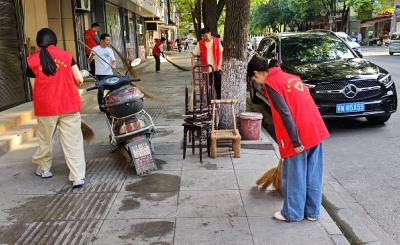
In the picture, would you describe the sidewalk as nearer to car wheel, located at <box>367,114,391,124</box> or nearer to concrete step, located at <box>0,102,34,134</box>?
concrete step, located at <box>0,102,34,134</box>

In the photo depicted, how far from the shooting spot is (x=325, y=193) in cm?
477

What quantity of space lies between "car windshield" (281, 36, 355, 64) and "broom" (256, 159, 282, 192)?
A: 407cm

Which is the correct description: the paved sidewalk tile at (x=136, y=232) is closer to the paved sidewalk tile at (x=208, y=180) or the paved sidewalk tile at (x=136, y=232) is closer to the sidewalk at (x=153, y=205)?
the sidewalk at (x=153, y=205)

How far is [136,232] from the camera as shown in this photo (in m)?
3.70

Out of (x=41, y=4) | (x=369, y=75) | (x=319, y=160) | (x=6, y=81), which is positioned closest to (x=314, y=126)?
(x=319, y=160)

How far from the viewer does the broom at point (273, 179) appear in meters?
4.50

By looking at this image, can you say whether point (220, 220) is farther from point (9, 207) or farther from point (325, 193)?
point (9, 207)

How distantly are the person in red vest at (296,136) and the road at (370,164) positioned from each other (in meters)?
0.82

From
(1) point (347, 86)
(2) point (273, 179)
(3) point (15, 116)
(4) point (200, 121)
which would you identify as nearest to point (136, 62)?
(4) point (200, 121)

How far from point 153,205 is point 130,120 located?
1.35 m

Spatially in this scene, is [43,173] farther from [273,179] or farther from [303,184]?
[303,184]

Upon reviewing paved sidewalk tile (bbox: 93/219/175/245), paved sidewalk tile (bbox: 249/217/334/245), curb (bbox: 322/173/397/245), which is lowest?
curb (bbox: 322/173/397/245)

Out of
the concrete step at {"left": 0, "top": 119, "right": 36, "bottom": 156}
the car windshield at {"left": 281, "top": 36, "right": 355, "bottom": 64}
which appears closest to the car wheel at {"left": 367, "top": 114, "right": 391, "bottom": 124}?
the car windshield at {"left": 281, "top": 36, "right": 355, "bottom": 64}

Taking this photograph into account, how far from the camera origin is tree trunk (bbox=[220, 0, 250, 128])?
659 centimetres
